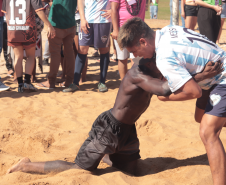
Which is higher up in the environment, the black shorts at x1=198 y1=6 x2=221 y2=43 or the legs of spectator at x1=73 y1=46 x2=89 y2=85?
the black shorts at x1=198 y1=6 x2=221 y2=43

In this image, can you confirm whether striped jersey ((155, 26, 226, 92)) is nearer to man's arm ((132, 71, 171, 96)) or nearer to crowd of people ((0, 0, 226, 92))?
man's arm ((132, 71, 171, 96))

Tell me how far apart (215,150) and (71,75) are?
3849 millimetres

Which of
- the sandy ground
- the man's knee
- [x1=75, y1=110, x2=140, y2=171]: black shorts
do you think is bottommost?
the sandy ground

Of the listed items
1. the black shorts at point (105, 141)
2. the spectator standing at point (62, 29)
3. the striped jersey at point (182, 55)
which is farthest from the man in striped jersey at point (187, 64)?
the spectator standing at point (62, 29)

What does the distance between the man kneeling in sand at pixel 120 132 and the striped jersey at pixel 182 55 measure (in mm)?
295

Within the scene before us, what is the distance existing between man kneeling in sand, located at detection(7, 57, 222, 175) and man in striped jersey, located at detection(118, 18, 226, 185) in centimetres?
25

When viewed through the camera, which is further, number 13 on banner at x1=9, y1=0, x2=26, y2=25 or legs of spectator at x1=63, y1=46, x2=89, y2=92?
legs of spectator at x1=63, y1=46, x2=89, y2=92

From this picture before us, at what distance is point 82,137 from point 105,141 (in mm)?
992

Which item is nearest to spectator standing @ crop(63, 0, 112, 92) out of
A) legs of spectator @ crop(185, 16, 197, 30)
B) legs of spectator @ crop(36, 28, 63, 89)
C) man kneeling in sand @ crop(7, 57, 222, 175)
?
legs of spectator @ crop(36, 28, 63, 89)

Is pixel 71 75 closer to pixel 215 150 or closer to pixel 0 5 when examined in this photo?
pixel 0 5

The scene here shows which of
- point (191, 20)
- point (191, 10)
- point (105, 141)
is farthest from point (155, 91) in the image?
point (191, 20)

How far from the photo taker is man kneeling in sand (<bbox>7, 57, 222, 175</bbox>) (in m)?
2.60

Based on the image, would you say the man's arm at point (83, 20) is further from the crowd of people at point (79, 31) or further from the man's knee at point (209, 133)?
the man's knee at point (209, 133)

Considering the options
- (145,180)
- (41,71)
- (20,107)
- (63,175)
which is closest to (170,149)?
(145,180)
